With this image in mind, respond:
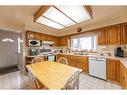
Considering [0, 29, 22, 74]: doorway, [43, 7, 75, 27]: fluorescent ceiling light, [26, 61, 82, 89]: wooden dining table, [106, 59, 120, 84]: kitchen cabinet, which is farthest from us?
[0, 29, 22, 74]: doorway

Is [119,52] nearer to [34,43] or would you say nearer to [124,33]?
[124,33]

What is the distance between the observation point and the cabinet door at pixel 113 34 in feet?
10.2

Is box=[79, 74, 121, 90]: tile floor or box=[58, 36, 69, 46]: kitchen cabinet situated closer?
box=[79, 74, 121, 90]: tile floor

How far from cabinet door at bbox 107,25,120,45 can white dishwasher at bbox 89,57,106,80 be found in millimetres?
738

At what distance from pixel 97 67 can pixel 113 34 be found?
50.9 inches

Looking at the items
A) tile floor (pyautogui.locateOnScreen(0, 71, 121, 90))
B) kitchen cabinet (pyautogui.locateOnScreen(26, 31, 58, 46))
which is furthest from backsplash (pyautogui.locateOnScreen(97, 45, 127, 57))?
kitchen cabinet (pyautogui.locateOnScreen(26, 31, 58, 46))

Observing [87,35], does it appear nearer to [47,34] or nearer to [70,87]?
[47,34]

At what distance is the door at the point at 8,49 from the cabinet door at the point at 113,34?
17.6 ft

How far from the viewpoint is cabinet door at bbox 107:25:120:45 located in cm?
310

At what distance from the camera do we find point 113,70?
286cm

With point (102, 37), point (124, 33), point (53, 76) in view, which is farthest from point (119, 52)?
point (53, 76)

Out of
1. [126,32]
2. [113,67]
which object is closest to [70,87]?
[113,67]

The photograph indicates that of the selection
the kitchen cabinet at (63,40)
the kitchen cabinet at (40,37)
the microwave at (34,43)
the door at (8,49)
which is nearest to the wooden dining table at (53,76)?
the microwave at (34,43)

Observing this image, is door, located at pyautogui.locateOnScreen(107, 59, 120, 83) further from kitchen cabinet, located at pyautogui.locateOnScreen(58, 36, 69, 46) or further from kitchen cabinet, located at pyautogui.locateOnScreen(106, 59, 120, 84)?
kitchen cabinet, located at pyautogui.locateOnScreen(58, 36, 69, 46)
